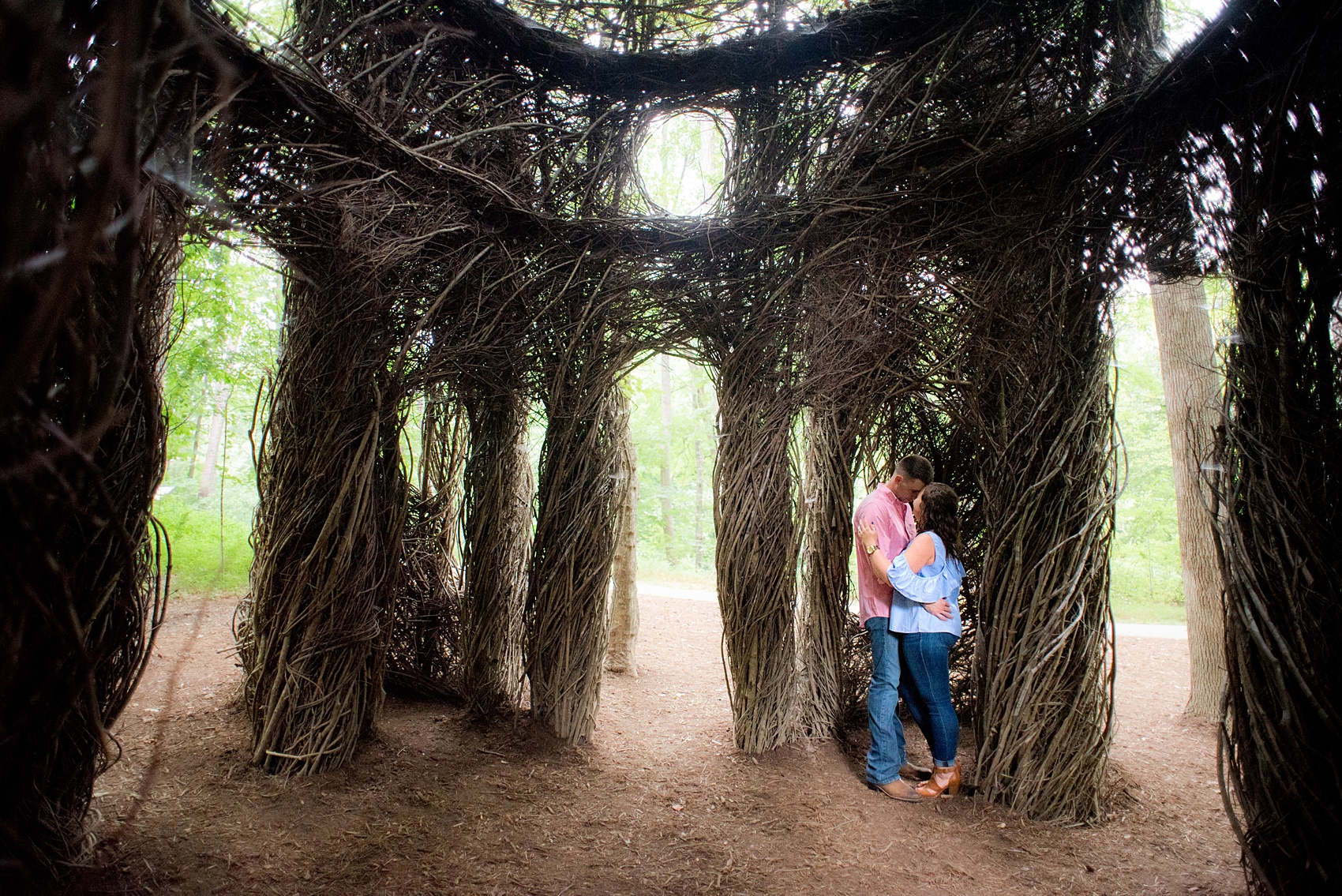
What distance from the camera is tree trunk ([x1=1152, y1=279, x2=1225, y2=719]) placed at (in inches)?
181

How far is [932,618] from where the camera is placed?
10.8ft

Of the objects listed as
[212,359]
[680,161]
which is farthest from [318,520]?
[680,161]

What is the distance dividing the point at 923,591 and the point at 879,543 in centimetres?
31

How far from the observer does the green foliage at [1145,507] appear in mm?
11195

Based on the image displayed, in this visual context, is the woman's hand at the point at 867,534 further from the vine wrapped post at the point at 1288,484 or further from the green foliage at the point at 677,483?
the green foliage at the point at 677,483

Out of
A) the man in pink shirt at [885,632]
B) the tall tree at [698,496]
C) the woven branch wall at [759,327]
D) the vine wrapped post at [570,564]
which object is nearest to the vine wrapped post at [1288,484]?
the woven branch wall at [759,327]

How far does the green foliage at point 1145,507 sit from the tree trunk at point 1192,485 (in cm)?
654

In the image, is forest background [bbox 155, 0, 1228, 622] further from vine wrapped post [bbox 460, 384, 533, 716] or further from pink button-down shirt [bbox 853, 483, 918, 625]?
pink button-down shirt [bbox 853, 483, 918, 625]

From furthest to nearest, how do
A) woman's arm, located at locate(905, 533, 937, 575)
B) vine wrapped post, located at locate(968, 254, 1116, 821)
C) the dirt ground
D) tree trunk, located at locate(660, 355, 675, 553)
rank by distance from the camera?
→ tree trunk, located at locate(660, 355, 675, 553)
woman's arm, located at locate(905, 533, 937, 575)
vine wrapped post, located at locate(968, 254, 1116, 821)
the dirt ground

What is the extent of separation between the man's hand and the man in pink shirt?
7.6 inches

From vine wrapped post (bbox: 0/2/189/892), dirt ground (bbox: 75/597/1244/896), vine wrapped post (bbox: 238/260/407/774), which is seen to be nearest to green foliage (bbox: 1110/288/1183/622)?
dirt ground (bbox: 75/597/1244/896)

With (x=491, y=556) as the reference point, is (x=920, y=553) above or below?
above

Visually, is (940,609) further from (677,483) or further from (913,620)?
(677,483)

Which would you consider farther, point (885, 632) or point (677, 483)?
point (677, 483)
